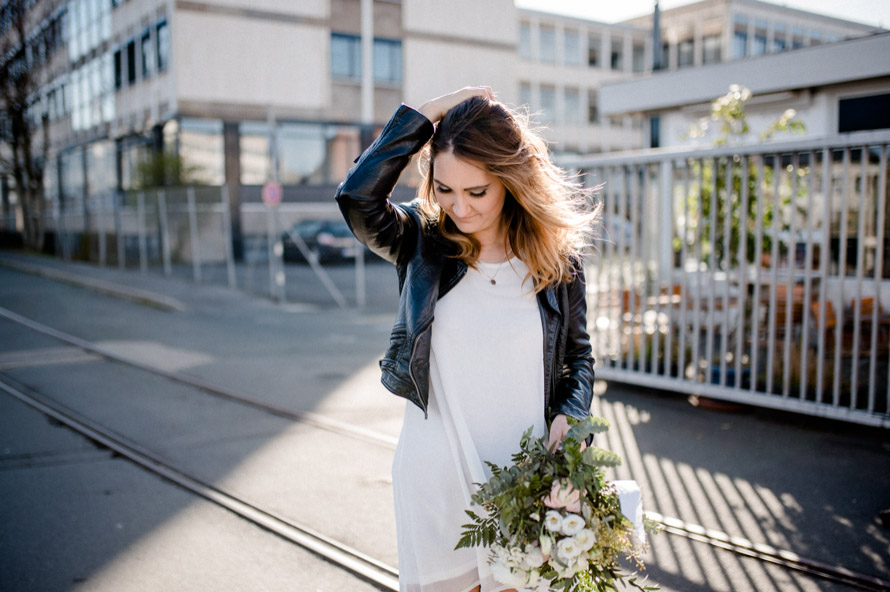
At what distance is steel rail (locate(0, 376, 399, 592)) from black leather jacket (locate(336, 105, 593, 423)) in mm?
1647

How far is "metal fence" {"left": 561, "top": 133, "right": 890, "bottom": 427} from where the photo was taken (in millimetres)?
5430

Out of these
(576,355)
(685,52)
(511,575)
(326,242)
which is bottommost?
(511,575)

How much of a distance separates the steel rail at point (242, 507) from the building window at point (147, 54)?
24.7 m

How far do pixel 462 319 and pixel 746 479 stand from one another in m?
3.29

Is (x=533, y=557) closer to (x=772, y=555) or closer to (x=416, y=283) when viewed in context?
(x=416, y=283)

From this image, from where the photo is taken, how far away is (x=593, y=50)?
45094mm

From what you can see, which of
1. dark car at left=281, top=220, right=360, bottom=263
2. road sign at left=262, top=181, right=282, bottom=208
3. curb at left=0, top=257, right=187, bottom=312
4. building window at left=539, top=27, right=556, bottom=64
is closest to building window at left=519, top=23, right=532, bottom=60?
building window at left=539, top=27, right=556, bottom=64

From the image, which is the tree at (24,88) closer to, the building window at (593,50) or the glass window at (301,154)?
the glass window at (301,154)

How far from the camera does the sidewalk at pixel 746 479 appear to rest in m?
3.55

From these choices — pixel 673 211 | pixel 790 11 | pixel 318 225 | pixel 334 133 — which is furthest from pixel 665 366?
pixel 790 11

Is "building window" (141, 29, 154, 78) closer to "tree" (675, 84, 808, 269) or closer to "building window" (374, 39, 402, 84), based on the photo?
"building window" (374, 39, 402, 84)

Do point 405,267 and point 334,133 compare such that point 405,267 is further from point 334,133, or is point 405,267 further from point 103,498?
point 334,133

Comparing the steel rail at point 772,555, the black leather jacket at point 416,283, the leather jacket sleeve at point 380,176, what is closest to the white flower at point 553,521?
the black leather jacket at point 416,283

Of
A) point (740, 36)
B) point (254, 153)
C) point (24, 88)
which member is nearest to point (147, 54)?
point (24, 88)
